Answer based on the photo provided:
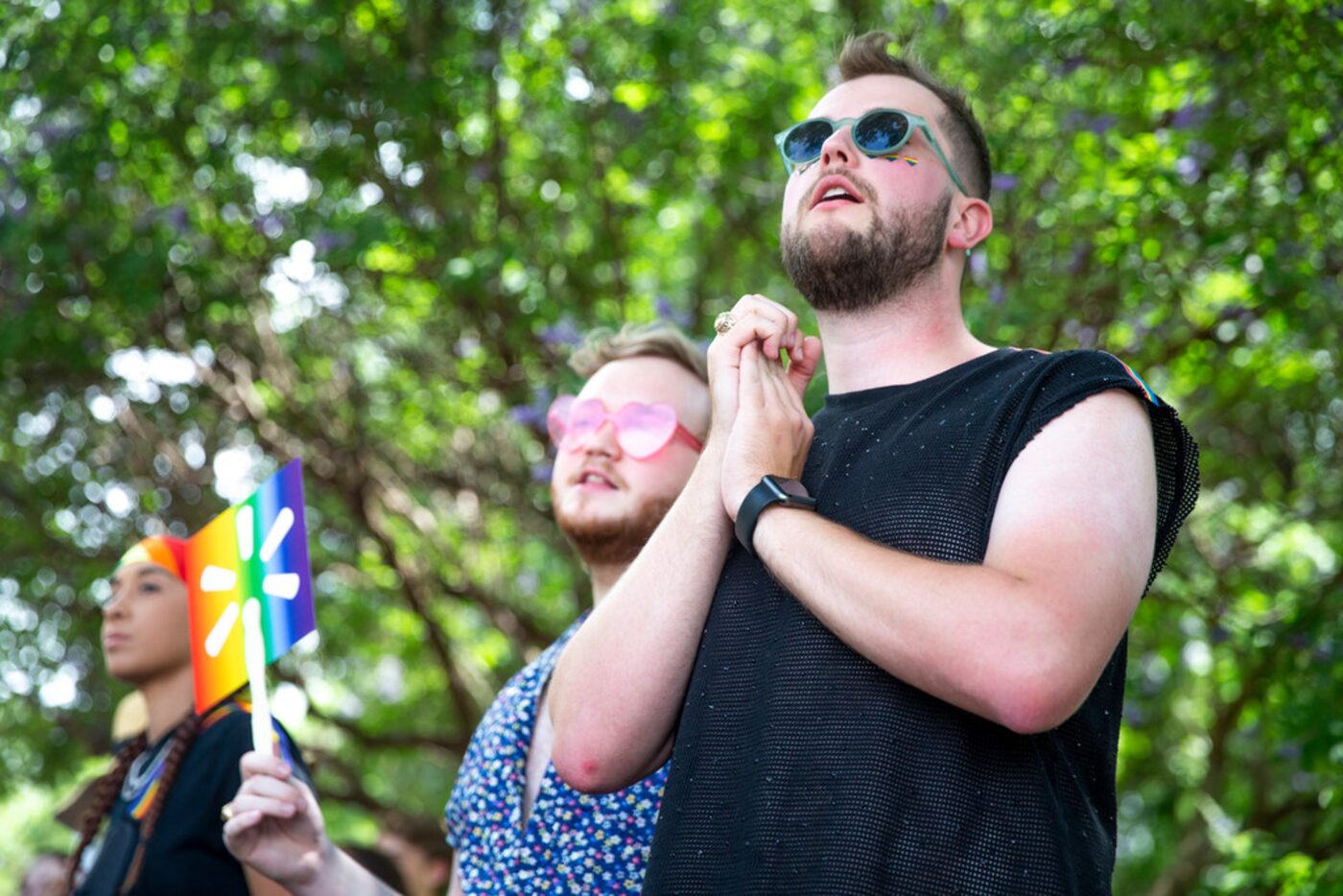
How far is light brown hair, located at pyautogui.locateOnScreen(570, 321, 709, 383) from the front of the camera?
10.4 ft

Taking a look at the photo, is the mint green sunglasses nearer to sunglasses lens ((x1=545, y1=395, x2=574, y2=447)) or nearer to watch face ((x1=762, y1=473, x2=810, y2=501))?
A: watch face ((x1=762, y1=473, x2=810, y2=501))

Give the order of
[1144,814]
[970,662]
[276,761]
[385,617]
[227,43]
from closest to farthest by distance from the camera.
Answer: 1. [970,662]
2. [276,761]
3. [227,43]
4. [1144,814]
5. [385,617]

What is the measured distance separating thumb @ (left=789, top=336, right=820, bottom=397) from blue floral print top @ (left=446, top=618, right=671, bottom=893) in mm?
750

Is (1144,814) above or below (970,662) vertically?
below

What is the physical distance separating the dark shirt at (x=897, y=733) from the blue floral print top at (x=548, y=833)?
2.39ft

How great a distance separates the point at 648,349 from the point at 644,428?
29cm

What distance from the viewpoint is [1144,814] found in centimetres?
853

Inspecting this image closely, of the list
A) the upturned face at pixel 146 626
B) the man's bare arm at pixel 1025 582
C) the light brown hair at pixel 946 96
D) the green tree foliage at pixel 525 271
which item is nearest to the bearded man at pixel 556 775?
the light brown hair at pixel 946 96

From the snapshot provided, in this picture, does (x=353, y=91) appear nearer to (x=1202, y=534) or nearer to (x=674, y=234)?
(x=674, y=234)

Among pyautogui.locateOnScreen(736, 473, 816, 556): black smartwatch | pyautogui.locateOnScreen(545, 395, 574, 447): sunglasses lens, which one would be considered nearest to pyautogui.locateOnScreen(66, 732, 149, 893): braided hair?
pyautogui.locateOnScreen(545, 395, 574, 447): sunglasses lens

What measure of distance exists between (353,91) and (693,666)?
15.8 feet

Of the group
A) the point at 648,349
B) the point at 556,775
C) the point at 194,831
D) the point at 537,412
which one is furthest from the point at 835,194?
the point at 537,412

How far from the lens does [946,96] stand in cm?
233

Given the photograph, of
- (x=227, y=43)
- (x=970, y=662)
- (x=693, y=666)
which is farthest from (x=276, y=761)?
(x=227, y=43)
